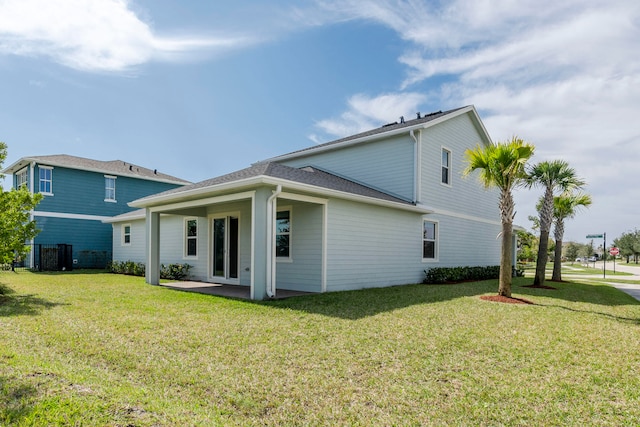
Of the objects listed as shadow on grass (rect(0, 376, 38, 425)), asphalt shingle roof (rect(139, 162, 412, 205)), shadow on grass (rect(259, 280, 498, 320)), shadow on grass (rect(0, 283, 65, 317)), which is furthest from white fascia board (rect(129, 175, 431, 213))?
shadow on grass (rect(0, 376, 38, 425))

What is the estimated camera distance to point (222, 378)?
369 centimetres

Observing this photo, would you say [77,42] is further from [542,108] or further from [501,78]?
[542,108]

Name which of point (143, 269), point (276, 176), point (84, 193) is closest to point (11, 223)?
point (276, 176)

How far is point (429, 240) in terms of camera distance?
560 inches

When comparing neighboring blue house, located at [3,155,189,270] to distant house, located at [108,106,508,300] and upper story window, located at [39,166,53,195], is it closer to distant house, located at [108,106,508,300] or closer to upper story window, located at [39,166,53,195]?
upper story window, located at [39,166,53,195]

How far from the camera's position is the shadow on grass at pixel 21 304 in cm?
679

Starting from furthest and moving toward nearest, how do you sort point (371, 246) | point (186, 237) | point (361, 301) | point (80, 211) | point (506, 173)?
1. point (80, 211)
2. point (186, 237)
3. point (371, 246)
4. point (506, 173)
5. point (361, 301)

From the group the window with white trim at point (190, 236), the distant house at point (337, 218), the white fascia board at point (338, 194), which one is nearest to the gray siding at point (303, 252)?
the distant house at point (337, 218)

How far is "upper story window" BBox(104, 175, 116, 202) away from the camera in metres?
22.1

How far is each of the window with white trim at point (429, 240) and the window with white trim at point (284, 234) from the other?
18.0 feet

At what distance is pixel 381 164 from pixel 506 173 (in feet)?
17.1

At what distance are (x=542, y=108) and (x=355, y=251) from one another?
853cm

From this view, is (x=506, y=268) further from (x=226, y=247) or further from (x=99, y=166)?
(x=99, y=166)

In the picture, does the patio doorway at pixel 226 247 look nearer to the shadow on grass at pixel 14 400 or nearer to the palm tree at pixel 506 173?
the palm tree at pixel 506 173
